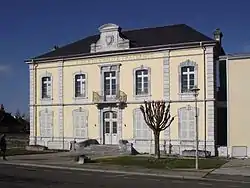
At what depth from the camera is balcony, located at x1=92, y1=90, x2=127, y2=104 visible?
119 feet

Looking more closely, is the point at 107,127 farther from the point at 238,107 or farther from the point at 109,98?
the point at 238,107

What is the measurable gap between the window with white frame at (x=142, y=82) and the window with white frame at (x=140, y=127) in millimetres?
1602

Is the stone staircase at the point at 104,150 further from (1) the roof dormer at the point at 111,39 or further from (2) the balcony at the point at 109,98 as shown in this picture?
(1) the roof dormer at the point at 111,39

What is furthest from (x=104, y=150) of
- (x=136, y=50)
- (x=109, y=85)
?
(x=136, y=50)

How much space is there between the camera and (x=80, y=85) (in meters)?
39.2

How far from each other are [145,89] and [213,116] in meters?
6.29

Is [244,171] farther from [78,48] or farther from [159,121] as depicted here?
[78,48]

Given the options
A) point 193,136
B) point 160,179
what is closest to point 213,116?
point 193,136

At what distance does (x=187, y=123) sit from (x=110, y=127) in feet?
23.5

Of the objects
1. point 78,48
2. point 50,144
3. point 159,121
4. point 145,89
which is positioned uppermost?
point 78,48

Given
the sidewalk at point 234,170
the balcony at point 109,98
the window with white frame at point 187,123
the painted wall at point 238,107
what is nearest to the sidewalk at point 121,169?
the sidewalk at point 234,170

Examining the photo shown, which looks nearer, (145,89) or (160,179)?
(160,179)

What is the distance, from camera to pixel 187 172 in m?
21.4

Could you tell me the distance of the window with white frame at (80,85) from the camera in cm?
3897
